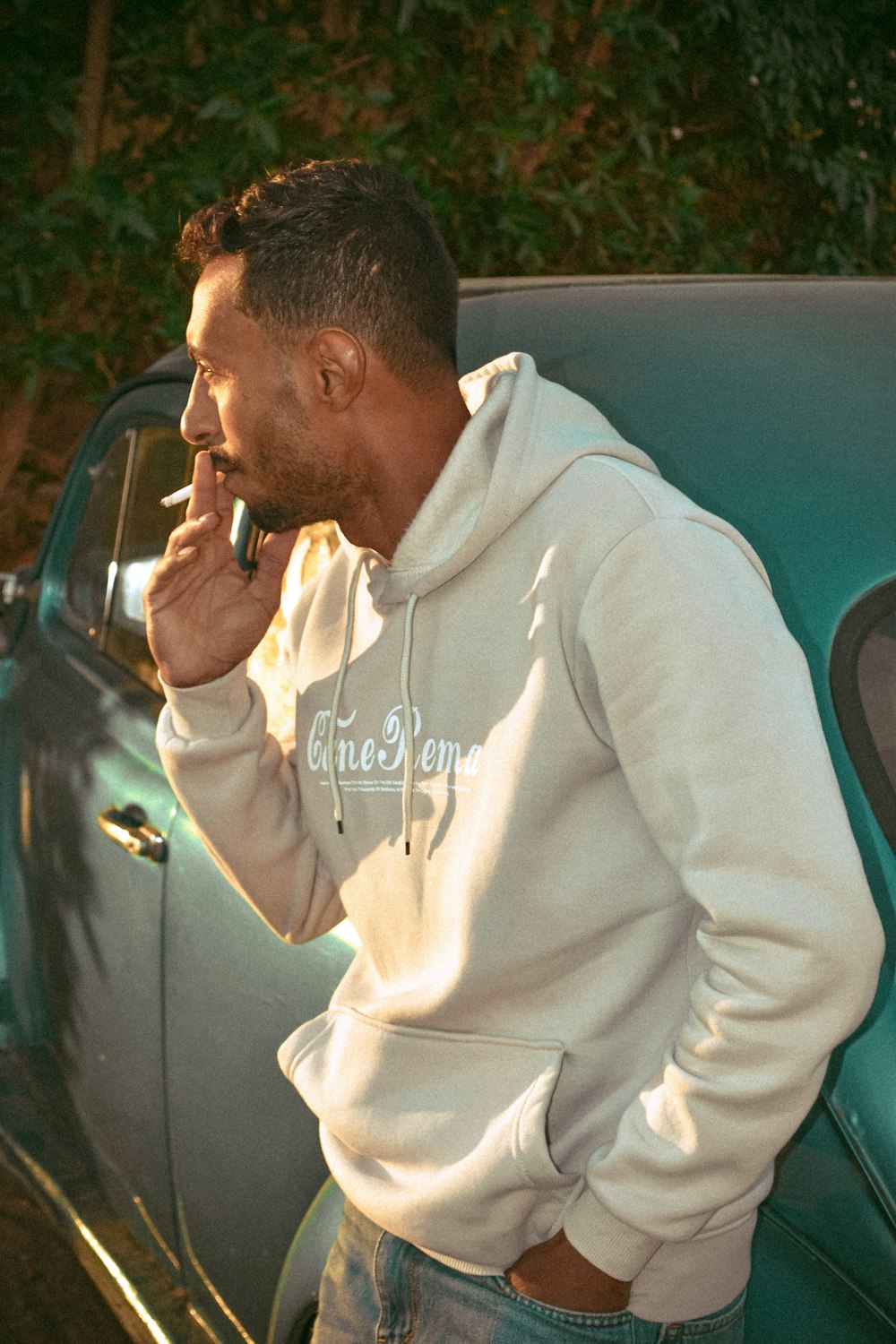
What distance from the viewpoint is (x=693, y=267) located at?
584 centimetres

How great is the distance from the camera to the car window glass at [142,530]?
2.99 metres

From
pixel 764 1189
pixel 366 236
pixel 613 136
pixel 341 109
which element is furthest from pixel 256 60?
pixel 764 1189

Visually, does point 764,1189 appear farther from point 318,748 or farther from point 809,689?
point 318,748

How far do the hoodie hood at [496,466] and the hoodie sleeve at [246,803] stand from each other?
13.2 inches

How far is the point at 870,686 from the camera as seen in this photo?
148cm

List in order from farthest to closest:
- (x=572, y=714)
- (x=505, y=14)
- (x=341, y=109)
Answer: (x=341, y=109) < (x=505, y=14) < (x=572, y=714)

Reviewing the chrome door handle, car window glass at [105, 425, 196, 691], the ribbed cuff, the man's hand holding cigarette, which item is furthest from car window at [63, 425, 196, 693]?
the ribbed cuff

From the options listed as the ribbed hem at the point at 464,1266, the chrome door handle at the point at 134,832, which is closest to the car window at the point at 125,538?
the chrome door handle at the point at 134,832

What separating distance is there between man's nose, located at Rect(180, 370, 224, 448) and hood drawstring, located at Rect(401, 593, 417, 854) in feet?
1.24

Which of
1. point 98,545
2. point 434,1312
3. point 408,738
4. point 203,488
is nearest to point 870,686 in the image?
point 408,738

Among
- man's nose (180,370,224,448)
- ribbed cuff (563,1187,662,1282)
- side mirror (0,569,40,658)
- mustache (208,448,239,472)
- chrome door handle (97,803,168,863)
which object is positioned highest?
man's nose (180,370,224,448)

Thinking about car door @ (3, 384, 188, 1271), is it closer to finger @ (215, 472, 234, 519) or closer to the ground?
the ground

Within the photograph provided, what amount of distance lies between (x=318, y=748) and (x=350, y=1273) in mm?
587

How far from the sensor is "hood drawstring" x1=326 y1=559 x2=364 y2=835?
175cm
